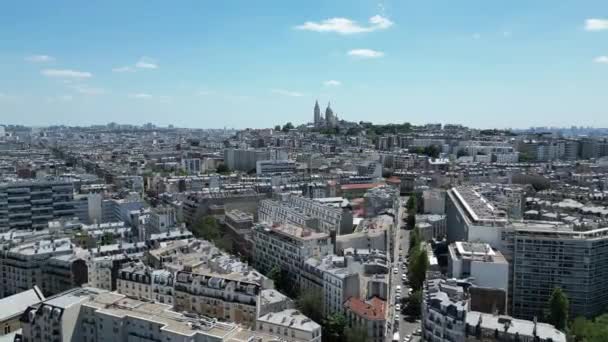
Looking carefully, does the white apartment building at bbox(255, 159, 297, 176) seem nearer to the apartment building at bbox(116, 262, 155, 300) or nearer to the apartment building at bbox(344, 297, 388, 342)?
the apartment building at bbox(116, 262, 155, 300)

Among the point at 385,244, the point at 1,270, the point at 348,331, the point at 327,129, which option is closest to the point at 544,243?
the point at 385,244

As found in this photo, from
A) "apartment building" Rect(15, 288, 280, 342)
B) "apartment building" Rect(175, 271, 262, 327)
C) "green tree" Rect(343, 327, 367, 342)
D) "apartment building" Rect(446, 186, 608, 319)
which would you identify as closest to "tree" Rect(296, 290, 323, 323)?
"green tree" Rect(343, 327, 367, 342)

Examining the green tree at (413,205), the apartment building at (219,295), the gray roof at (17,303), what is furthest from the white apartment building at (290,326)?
the green tree at (413,205)

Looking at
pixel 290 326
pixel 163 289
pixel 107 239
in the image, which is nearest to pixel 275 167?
pixel 107 239

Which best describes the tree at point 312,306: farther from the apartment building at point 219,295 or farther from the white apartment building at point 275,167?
the white apartment building at point 275,167

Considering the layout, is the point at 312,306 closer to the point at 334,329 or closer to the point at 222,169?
the point at 334,329
